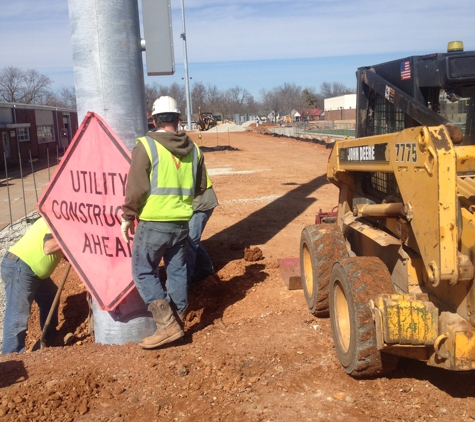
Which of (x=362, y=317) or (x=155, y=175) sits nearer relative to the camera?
(x=362, y=317)

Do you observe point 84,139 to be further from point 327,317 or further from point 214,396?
point 327,317

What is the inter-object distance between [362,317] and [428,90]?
169cm

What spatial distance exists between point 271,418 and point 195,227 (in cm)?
316

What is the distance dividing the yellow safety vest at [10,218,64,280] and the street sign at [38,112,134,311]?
1.34 feet

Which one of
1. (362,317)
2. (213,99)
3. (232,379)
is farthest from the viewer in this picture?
(213,99)

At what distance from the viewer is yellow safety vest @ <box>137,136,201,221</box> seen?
4.44 meters

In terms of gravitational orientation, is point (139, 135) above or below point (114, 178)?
above

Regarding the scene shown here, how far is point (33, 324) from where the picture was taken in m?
6.91

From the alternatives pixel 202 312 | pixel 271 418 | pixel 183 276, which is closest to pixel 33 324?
pixel 202 312

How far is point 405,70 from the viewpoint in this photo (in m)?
4.05

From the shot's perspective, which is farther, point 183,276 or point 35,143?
point 35,143

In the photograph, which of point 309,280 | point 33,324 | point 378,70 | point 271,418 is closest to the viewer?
point 271,418

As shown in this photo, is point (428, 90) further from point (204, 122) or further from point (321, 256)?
point (204, 122)

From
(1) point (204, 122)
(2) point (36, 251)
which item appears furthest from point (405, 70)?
(1) point (204, 122)
